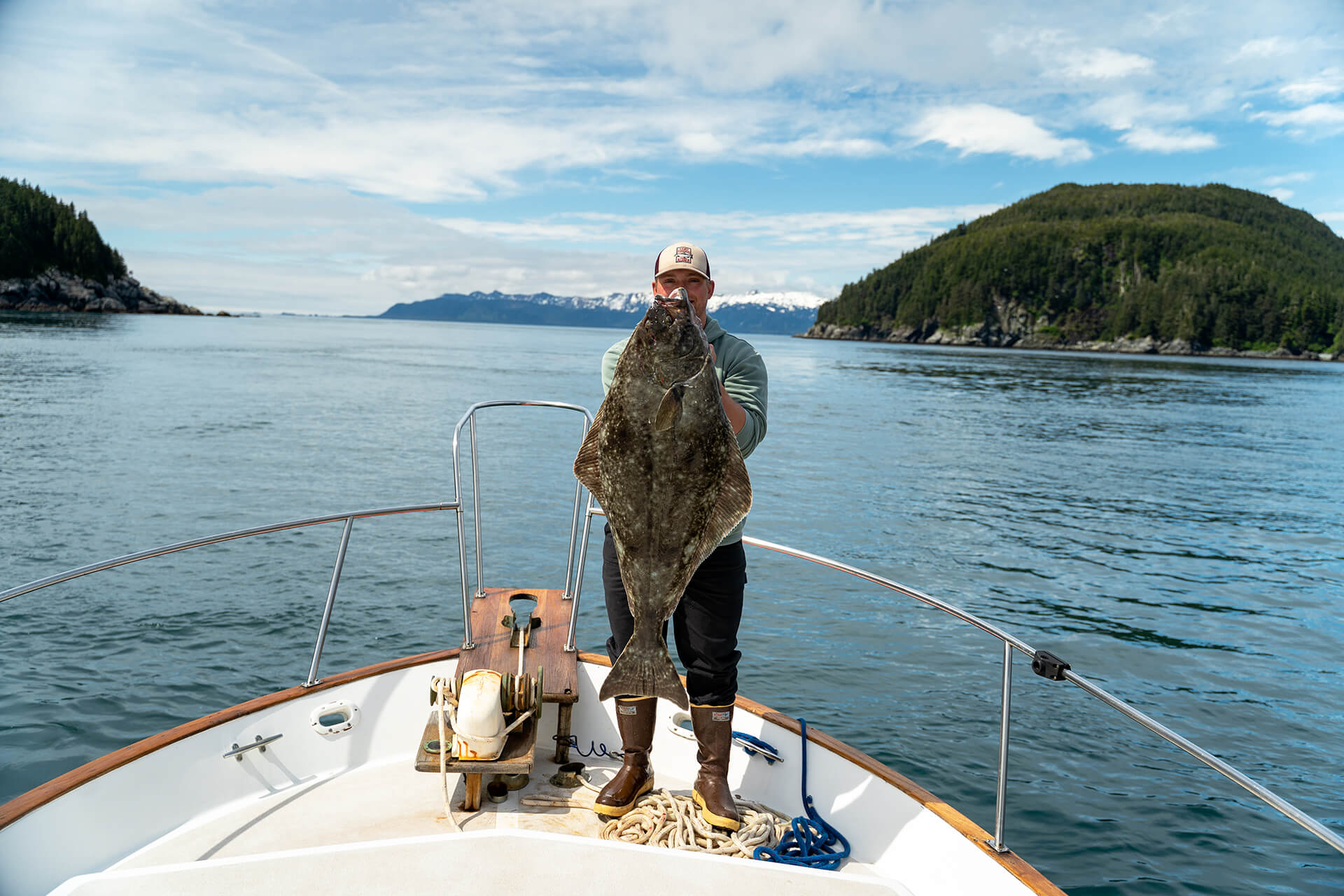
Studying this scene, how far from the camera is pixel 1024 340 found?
152875 millimetres

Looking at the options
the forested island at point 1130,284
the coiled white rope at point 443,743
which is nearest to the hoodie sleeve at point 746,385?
the coiled white rope at point 443,743

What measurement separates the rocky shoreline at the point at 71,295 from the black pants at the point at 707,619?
139 metres

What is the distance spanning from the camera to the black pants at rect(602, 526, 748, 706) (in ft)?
10.9

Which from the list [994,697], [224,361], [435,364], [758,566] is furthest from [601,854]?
[435,364]

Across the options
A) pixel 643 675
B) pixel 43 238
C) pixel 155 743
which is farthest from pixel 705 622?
pixel 43 238

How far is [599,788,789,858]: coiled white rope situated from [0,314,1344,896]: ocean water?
369 centimetres

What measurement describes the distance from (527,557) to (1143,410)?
40.5 metres

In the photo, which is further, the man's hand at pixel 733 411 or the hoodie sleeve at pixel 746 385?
the hoodie sleeve at pixel 746 385

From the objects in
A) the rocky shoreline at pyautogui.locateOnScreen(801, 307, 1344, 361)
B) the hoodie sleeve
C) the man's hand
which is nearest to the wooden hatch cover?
the hoodie sleeve

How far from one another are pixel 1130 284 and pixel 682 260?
574ft

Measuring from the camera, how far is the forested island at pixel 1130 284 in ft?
410

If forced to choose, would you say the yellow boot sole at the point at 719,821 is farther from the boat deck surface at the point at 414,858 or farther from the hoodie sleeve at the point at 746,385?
the hoodie sleeve at the point at 746,385

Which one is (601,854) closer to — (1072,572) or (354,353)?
(1072,572)

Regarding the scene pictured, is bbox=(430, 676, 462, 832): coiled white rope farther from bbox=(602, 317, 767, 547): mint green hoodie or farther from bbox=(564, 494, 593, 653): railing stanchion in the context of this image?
bbox=(602, 317, 767, 547): mint green hoodie
